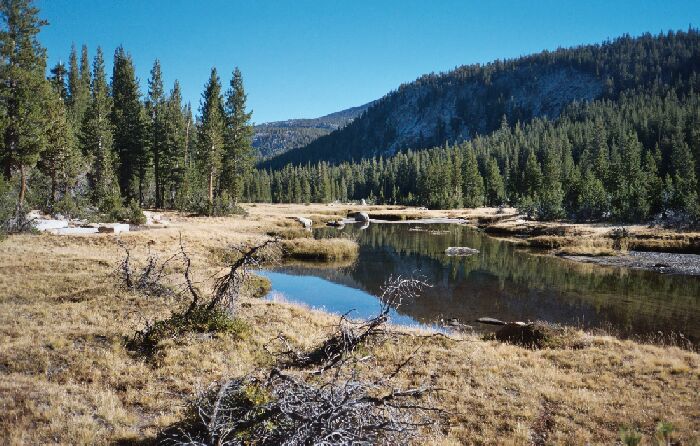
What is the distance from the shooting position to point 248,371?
1031 cm

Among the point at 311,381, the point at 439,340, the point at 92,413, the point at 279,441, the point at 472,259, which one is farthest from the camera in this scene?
the point at 472,259

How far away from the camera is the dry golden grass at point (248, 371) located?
774 cm

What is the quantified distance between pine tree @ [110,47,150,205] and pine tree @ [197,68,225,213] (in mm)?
9817

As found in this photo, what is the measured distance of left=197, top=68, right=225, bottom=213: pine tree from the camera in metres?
54.8

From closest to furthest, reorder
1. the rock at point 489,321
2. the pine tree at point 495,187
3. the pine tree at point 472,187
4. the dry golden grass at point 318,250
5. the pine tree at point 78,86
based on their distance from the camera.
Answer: the rock at point 489,321, the dry golden grass at point 318,250, the pine tree at point 78,86, the pine tree at point 472,187, the pine tree at point 495,187

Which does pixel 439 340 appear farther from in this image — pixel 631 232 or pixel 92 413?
pixel 631 232

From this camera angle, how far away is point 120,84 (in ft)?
208

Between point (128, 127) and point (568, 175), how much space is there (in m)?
91.3

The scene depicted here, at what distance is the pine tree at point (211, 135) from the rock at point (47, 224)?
828 inches

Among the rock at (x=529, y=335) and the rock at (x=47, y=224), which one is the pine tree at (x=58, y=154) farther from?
the rock at (x=529, y=335)

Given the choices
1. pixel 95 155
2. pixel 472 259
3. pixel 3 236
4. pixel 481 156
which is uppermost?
pixel 481 156

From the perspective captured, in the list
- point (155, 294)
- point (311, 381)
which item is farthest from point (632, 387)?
point (155, 294)

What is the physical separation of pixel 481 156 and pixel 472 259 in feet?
412

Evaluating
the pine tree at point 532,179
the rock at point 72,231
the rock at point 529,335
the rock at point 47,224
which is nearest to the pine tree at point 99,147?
the rock at point 47,224
